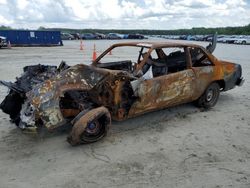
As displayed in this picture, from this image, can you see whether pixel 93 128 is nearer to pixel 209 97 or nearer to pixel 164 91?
pixel 164 91

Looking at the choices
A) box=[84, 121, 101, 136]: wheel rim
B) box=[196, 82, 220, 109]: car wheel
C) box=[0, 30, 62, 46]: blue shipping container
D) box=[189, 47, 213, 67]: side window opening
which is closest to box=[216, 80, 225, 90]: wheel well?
box=[196, 82, 220, 109]: car wheel

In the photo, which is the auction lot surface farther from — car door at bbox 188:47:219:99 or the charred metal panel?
car door at bbox 188:47:219:99

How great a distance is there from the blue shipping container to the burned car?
27.7m

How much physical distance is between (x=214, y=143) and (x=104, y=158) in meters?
1.90

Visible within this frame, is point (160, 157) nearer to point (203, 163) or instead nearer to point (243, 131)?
point (203, 163)

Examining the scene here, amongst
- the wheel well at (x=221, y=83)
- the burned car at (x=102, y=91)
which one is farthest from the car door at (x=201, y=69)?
the wheel well at (x=221, y=83)

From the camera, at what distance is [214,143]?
17.5ft

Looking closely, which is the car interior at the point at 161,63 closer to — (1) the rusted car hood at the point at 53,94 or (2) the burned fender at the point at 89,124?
(1) the rusted car hood at the point at 53,94

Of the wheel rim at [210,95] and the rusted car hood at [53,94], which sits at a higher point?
the rusted car hood at [53,94]

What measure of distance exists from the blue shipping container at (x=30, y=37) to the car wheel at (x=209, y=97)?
1113 inches

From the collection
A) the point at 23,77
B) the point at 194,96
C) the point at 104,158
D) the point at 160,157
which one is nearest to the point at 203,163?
the point at 160,157

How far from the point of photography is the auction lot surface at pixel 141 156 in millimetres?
4086

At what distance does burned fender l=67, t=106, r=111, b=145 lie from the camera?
4.94 metres

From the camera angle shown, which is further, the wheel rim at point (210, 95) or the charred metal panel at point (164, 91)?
the wheel rim at point (210, 95)
